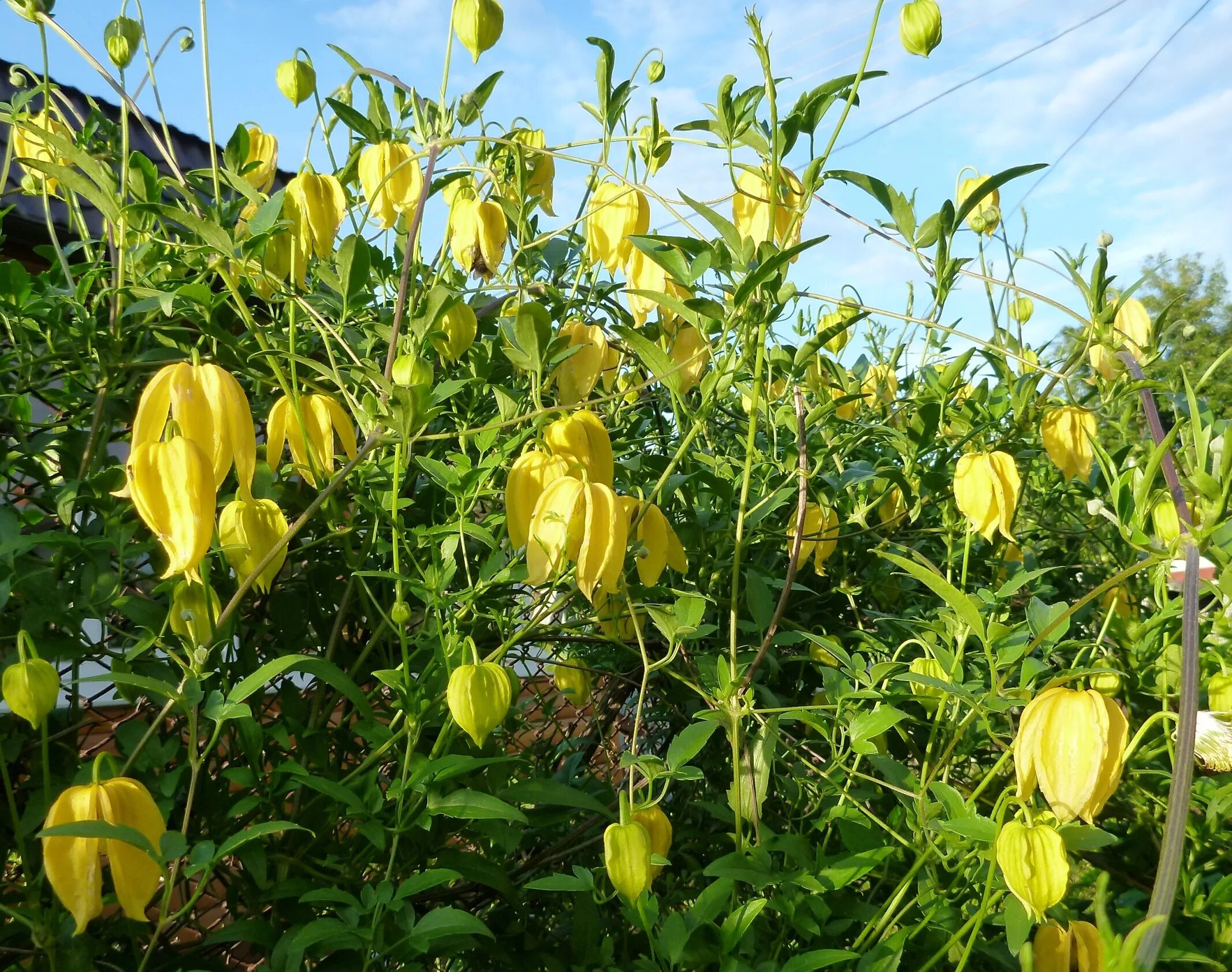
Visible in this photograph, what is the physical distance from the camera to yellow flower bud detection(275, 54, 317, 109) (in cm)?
97

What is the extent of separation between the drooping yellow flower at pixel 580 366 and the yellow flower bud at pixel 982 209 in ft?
1.40

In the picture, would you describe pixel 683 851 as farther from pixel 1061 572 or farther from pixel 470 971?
pixel 1061 572

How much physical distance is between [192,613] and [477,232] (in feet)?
1.33

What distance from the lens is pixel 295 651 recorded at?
33.4 inches

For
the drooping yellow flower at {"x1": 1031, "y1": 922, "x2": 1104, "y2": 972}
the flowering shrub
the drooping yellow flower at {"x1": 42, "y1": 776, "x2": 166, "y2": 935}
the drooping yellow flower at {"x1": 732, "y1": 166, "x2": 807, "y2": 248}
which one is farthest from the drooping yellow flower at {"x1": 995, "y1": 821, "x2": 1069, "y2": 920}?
the drooping yellow flower at {"x1": 42, "y1": 776, "x2": 166, "y2": 935}

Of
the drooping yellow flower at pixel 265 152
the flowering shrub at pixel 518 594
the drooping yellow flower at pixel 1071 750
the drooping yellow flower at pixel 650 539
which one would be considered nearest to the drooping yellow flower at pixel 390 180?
the flowering shrub at pixel 518 594

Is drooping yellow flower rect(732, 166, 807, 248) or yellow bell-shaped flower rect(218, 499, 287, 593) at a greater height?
drooping yellow flower rect(732, 166, 807, 248)

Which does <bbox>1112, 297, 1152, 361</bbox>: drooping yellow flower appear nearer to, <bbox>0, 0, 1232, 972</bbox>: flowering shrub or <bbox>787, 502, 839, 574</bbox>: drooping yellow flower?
<bbox>0, 0, 1232, 972</bbox>: flowering shrub

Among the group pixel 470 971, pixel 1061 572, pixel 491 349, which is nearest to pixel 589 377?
pixel 491 349

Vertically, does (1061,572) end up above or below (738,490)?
below

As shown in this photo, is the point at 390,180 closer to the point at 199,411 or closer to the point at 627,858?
the point at 199,411

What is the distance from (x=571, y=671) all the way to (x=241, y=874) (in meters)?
0.52

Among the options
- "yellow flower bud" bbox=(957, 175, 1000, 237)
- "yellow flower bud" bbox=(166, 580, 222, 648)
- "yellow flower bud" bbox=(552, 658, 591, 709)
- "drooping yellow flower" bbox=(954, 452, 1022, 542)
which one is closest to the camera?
"yellow flower bud" bbox=(166, 580, 222, 648)

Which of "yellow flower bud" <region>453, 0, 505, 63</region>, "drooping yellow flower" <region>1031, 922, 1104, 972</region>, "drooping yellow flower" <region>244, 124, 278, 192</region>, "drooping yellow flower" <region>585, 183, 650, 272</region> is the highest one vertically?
"drooping yellow flower" <region>244, 124, 278, 192</region>
